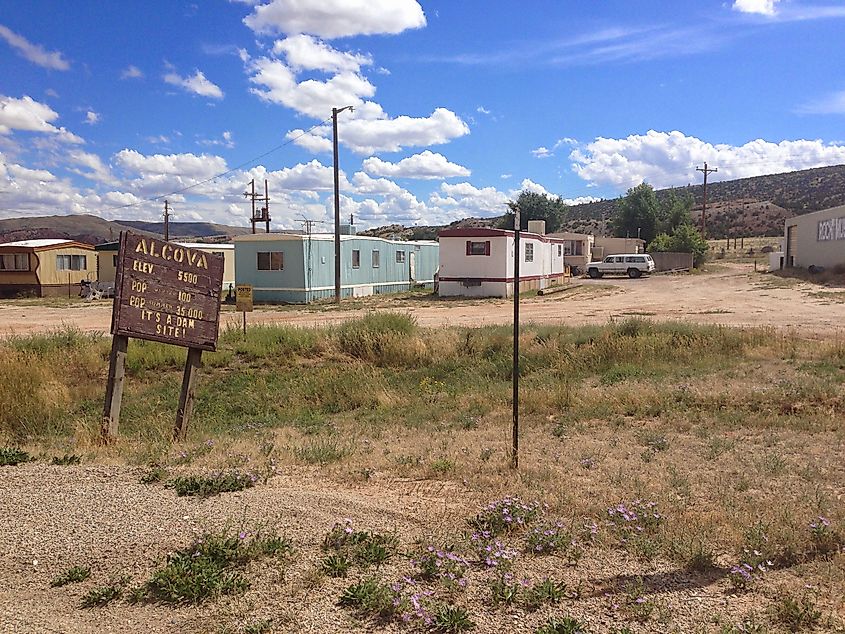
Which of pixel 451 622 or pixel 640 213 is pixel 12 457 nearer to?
pixel 451 622

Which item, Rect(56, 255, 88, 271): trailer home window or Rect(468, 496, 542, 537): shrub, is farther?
Rect(56, 255, 88, 271): trailer home window

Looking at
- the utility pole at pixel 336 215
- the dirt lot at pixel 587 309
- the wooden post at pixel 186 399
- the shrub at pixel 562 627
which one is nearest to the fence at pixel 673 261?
the dirt lot at pixel 587 309

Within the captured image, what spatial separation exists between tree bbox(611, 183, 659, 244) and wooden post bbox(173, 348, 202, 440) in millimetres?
61649

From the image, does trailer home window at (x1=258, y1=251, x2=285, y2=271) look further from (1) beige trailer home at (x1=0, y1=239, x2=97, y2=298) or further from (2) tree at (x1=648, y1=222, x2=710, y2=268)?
(2) tree at (x1=648, y1=222, x2=710, y2=268)

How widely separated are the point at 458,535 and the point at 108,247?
32227 millimetres

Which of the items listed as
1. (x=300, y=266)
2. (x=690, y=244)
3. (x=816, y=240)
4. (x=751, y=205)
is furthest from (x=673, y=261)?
(x=751, y=205)

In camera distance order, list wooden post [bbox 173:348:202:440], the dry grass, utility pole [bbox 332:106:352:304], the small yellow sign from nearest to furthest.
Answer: the dry grass, wooden post [bbox 173:348:202:440], the small yellow sign, utility pole [bbox 332:106:352:304]

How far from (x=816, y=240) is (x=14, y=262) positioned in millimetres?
36409

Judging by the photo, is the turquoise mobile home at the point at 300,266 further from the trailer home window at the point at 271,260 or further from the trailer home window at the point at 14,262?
the trailer home window at the point at 14,262

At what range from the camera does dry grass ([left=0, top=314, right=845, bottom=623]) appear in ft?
16.1

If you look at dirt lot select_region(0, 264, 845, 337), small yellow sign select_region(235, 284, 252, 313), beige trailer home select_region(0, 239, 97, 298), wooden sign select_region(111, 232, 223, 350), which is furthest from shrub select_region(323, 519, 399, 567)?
beige trailer home select_region(0, 239, 97, 298)

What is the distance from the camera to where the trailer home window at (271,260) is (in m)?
26.3

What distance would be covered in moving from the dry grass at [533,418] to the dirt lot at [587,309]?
4.02 meters

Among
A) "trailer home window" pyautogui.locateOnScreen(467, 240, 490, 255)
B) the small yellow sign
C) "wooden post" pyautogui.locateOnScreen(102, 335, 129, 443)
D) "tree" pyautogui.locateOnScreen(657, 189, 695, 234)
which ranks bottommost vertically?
"wooden post" pyautogui.locateOnScreen(102, 335, 129, 443)
